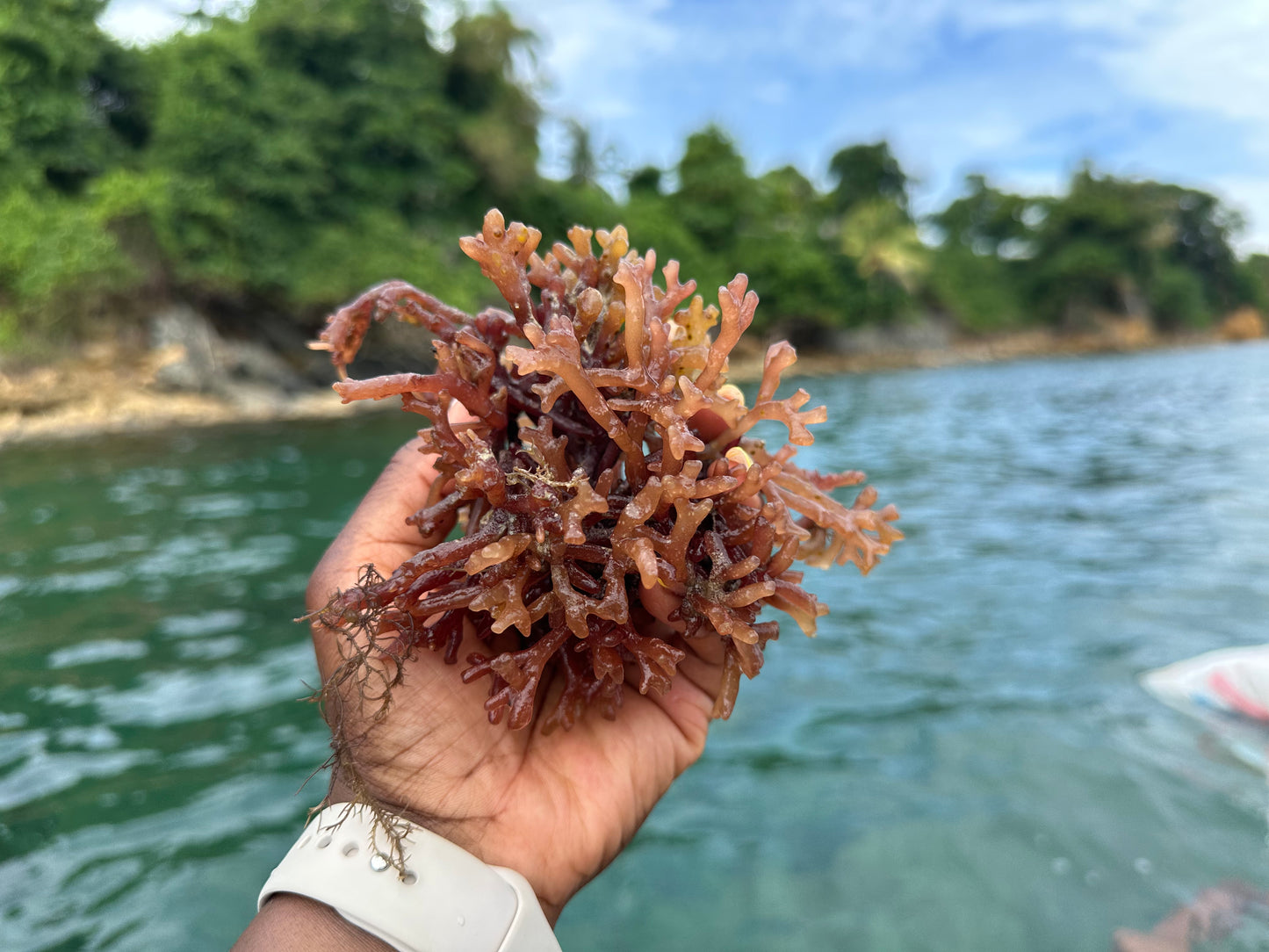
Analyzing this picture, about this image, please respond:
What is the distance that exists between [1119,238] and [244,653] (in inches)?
2703

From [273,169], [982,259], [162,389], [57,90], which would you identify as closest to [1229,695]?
[162,389]

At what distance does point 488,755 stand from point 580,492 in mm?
634

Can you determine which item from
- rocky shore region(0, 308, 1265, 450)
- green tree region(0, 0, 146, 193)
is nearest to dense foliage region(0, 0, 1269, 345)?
green tree region(0, 0, 146, 193)

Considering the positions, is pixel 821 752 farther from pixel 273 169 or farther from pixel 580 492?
pixel 273 169

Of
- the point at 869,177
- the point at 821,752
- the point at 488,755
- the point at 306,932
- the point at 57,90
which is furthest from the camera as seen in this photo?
the point at 869,177

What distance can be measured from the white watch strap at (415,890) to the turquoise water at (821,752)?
166cm

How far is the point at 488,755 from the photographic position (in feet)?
4.90

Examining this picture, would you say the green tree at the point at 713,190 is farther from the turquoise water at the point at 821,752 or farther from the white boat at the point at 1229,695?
the white boat at the point at 1229,695

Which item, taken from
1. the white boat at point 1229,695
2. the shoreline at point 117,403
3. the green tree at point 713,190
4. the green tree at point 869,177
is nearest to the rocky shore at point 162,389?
the shoreline at point 117,403

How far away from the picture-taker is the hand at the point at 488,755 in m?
1.37

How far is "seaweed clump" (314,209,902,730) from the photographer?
1.29 meters

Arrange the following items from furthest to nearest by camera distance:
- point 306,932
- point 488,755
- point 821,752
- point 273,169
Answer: point 273,169 < point 821,752 < point 488,755 < point 306,932

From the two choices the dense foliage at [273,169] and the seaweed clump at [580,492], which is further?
the dense foliage at [273,169]

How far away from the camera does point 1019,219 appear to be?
61.4 m
